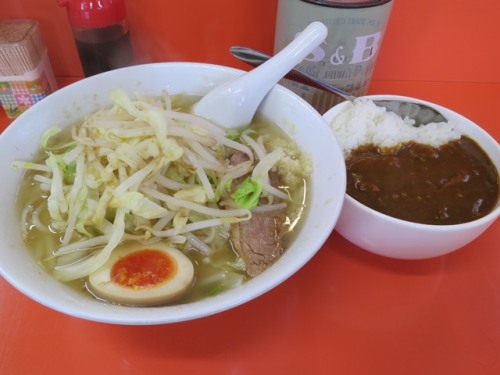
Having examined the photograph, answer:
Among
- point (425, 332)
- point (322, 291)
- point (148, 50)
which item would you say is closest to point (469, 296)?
point (425, 332)

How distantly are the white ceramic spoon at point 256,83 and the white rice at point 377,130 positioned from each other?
7.7 inches

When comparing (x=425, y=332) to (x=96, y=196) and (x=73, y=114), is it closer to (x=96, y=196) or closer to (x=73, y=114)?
(x=96, y=196)

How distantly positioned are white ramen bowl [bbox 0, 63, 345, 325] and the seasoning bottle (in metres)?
0.25

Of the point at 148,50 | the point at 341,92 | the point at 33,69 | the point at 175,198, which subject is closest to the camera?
the point at 175,198

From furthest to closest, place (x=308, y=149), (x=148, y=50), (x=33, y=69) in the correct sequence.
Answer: (x=148, y=50) < (x=33, y=69) < (x=308, y=149)

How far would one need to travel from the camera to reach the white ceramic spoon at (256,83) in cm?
104

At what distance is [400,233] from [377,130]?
335 mm

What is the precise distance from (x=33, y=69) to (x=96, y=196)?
656 millimetres

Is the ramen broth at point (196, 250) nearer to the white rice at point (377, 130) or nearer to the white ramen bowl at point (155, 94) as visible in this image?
the white ramen bowl at point (155, 94)

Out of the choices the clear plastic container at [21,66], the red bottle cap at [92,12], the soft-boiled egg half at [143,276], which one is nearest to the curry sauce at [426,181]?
the soft-boiled egg half at [143,276]

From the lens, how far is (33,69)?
1.32m

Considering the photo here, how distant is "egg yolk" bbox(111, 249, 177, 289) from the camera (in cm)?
81

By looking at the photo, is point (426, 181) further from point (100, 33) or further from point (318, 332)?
point (100, 33)

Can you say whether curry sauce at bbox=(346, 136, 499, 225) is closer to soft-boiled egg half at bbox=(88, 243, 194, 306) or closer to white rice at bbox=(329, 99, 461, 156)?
white rice at bbox=(329, 99, 461, 156)
